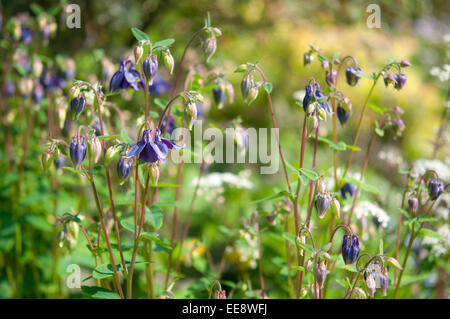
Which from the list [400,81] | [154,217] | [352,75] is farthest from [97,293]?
[400,81]

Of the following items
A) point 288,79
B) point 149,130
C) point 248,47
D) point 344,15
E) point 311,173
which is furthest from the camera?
point 288,79

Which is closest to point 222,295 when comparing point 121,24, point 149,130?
point 149,130

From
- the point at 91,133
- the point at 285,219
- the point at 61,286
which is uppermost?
the point at 91,133

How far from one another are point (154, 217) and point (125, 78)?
1.76 feet

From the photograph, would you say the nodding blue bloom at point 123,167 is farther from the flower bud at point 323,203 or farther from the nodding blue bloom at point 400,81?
the nodding blue bloom at point 400,81

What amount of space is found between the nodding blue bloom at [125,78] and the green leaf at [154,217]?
1.56 ft

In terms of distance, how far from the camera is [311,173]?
1.55m

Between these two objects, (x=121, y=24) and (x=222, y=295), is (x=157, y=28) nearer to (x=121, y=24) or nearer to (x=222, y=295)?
(x=121, y=24)

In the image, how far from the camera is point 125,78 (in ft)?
5.43

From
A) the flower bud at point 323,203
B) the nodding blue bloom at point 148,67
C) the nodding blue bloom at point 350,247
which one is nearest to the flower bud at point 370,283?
the nodding blue bloom at point 350,247

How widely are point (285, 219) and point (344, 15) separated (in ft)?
9.35

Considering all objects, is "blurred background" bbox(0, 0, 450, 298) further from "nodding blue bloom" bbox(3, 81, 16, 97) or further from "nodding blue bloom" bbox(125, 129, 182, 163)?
"nodding blue bloom" bbox(125, 129, 182, 163)

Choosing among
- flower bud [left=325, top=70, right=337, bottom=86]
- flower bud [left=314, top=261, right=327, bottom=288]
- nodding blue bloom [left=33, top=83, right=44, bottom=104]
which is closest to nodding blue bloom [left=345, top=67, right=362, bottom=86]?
flower bud [left=325, top=70, right=337, bottom=86]

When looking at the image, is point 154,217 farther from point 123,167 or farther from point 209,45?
point 209,45
